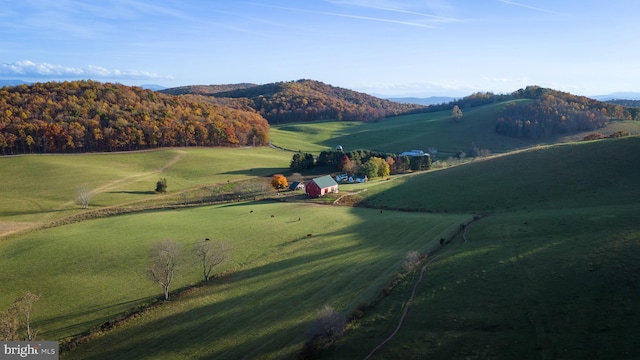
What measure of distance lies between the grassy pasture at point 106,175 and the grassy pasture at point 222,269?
55.7 ft

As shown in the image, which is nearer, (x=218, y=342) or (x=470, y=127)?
(x=218, y=342)

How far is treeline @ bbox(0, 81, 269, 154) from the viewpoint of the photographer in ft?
345

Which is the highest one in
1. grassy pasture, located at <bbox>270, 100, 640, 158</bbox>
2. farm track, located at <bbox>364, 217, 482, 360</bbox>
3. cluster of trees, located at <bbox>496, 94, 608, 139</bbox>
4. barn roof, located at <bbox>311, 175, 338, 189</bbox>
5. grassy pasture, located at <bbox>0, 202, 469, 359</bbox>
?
cluster of trees, located at <bbox>496, 94, 608, 139</bbox>

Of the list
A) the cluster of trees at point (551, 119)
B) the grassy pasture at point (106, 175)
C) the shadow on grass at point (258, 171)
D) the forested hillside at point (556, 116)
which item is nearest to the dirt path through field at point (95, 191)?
the grassy pasture at point (106, 175)

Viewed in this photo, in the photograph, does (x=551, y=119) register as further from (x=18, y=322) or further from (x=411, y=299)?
(x=18, y=322)

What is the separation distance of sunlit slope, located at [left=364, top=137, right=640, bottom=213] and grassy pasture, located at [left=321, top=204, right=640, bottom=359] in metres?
15.4

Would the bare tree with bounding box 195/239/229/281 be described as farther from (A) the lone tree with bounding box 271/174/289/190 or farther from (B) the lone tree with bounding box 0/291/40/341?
(A) the lone tree with bounding box 271/174/289/190

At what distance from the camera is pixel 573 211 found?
144 ft

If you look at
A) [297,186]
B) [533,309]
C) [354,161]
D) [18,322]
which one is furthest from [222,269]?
[354,161]

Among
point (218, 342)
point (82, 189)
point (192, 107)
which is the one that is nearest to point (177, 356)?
point (218, 342)

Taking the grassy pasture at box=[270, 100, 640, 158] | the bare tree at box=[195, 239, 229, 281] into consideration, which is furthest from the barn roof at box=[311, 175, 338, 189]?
the grassy pasture at box=[270, 100, 640, 158]

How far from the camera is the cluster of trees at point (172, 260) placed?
118 feet

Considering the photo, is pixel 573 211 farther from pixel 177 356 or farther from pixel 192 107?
pixel 192 107

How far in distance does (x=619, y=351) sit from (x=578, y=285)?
7.13m
